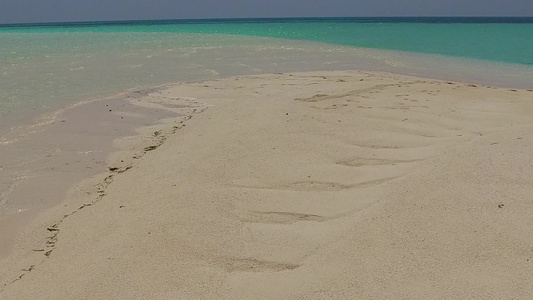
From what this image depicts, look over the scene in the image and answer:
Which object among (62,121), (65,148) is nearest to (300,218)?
(65,148)

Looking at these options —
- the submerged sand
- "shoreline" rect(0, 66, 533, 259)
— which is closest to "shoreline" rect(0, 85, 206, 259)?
"shoreline" rect(0, 66, 533, 259)

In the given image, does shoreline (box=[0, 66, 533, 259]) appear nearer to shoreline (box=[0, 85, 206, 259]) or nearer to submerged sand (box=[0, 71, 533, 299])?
shoreline (box=[0, 85, 206, 259])

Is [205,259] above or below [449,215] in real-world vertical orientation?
below

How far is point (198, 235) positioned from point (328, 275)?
2.42 feet

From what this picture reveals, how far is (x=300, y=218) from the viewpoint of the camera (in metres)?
2.45

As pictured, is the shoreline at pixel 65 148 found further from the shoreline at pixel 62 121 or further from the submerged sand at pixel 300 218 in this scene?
the submerged sand at pixel 300 218

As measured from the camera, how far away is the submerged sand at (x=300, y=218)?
6.27 feet

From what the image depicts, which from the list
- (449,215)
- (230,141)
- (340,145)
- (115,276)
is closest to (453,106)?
(340,145)

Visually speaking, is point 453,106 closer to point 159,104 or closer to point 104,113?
point 159,104

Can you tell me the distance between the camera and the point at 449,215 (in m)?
2.29

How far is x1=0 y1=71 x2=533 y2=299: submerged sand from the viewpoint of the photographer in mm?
1910

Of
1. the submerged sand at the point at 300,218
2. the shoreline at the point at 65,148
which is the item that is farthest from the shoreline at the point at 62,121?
the submerged sand at the point at 300,218

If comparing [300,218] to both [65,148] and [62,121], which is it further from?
[62,121]

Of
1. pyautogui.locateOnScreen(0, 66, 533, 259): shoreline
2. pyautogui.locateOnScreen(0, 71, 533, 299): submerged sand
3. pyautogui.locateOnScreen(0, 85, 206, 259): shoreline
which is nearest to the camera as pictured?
pyautogui.locateOnScreen(0, 71, 533, 299): submerged sand
